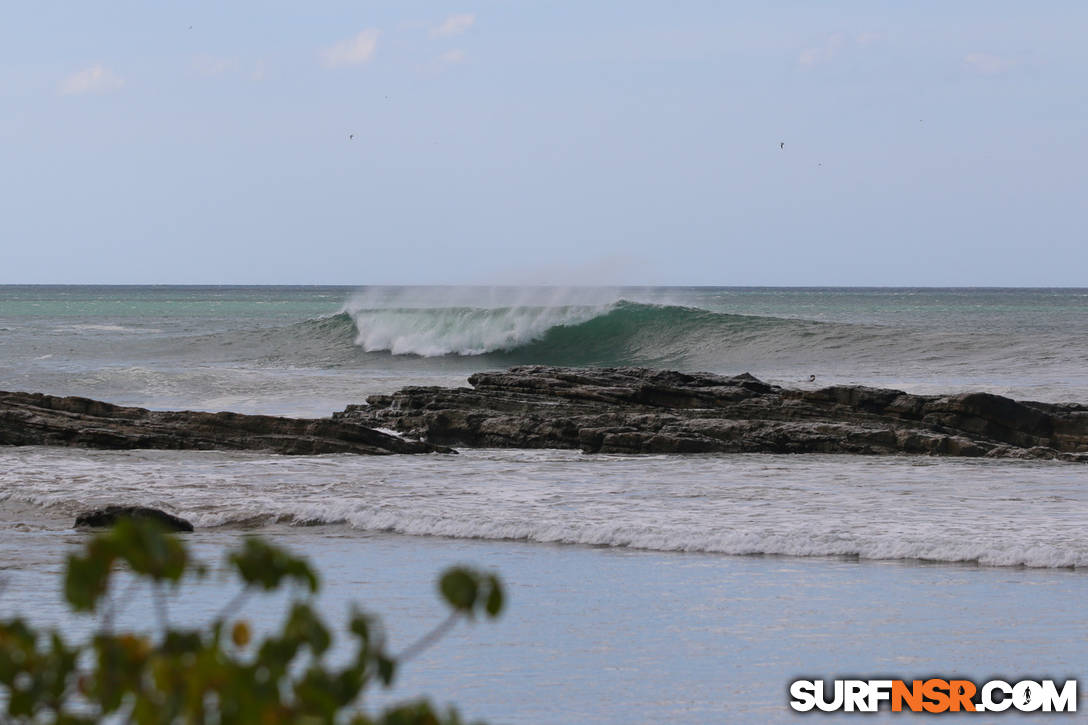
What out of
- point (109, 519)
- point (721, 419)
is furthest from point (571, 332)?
point (109, 519)

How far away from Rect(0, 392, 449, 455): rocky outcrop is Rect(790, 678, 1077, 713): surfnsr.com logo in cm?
1019

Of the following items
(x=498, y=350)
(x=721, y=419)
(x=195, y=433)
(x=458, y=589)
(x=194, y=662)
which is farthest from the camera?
(x=498, y=350)

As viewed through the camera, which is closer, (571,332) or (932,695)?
(932,695)

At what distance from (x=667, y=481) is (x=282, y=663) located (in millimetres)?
11471

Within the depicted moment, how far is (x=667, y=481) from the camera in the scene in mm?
13703

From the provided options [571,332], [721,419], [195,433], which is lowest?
[195,433]

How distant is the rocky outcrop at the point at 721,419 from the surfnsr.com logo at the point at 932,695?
979 cm

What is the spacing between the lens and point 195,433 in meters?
16.6

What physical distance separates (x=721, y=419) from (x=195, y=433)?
21.2 feet

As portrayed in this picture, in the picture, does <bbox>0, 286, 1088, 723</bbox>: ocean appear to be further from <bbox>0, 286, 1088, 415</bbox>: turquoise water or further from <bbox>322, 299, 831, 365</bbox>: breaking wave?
<bbox>322, 299, 831, 365</bbox>: breaking wave

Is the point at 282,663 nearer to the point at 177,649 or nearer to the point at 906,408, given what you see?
the point at 177,649

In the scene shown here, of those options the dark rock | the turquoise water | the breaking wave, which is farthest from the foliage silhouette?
the breaking wave

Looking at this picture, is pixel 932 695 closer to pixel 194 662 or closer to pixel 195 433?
pixel 194 662

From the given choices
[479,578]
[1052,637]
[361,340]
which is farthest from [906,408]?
[361,340]
